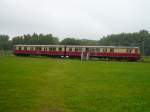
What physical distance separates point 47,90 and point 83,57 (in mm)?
41316

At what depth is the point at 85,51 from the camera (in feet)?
188

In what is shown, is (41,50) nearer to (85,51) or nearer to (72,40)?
(85,51)

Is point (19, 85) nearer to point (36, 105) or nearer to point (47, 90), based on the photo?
point (47, 90)

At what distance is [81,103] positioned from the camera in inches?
414

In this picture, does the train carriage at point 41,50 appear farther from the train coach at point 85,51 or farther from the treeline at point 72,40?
the treeline at point 72,40

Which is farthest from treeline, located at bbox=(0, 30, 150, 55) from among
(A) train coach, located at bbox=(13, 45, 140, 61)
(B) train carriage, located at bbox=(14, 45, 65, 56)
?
(A) train coach, located at bbox=(13, 45, 140, 61)

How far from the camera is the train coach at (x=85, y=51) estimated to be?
53.1m

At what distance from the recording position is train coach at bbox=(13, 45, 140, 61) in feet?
174

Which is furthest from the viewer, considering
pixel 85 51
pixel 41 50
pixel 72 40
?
pixel 72 40

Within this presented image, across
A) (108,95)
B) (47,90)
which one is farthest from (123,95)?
(47,90)

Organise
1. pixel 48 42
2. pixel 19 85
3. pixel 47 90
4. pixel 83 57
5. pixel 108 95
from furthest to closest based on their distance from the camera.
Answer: pixel 48 42 < pixel 83 57 < pixel 19 85 < pixel 47 90 < pixel 108 95

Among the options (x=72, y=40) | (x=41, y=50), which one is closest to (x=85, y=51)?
(x=41, y=50)

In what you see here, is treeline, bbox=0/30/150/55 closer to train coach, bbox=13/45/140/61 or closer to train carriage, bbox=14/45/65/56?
train carriage, bbox=14/45/65/56

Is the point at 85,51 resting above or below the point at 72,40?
below
